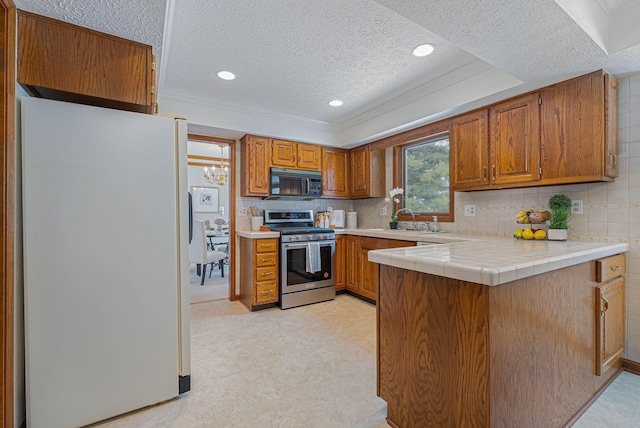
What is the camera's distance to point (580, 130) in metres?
2.07

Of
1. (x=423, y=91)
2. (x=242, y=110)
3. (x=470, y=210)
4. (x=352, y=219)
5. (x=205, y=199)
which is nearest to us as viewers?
(x=423, y=91)

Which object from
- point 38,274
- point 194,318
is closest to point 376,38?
point 38,274

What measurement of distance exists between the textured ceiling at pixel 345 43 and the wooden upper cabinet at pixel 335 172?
1058mm

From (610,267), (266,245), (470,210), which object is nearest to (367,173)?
(470,210)

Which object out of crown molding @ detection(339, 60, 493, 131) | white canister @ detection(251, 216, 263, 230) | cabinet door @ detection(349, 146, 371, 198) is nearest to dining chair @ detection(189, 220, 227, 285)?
white canister @ detection(251, 216, 263, 230)

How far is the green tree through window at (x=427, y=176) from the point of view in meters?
3.48

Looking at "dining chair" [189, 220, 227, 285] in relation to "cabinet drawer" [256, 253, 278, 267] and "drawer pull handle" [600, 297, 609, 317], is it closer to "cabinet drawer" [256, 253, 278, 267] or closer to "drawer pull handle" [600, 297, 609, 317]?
"cabinet drawer" [256, 253, 278, 267]

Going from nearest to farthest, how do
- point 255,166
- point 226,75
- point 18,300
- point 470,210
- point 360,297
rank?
1. point 18,300
2. point 226,75
3. point 470,210
4. point 255,166
5. point 360,297

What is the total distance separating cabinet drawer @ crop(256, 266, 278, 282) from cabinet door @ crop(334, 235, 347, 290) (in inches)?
34.8

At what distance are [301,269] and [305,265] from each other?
69 millimetres

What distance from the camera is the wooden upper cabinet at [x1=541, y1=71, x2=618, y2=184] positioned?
78.1 inches

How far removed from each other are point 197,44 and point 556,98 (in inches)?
108

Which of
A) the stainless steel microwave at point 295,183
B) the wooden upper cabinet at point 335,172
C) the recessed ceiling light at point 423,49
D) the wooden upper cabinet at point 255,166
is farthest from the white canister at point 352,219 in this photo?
the recessed ceiling light at point 423,49

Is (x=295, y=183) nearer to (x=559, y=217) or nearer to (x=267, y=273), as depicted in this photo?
(x=267, y=273)
